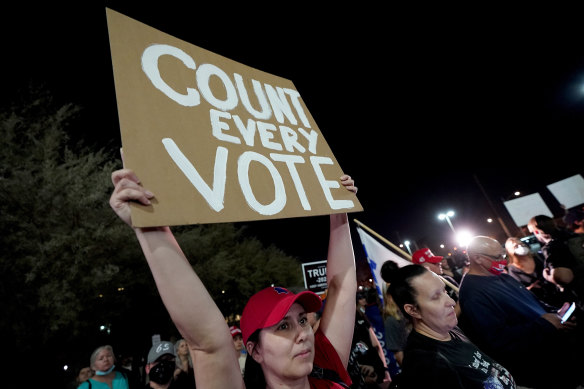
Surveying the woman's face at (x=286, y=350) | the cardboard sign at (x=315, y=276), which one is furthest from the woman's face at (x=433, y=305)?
the cardboard sign at (x=315, y=276)

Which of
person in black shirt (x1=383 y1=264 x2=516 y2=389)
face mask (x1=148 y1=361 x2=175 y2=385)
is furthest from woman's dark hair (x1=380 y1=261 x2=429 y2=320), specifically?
face mask (x1=148 y1=361 x2=175 y2=385)

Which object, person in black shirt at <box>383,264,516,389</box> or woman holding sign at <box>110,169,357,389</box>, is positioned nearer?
woman holding sign at <box>110,169,357,389</box>

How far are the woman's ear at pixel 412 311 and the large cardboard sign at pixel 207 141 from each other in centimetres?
115

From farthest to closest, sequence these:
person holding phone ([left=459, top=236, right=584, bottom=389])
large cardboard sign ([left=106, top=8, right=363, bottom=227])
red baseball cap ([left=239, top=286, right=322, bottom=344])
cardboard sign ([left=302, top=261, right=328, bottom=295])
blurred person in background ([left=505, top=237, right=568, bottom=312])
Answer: cardboard sign ([left=302, top=261, right=328, bottom=295]), blurred person in background ([left=505, top=237, right=568, bottom=312]), person holding phone ([left=459, top=236, right=584, bottom=389]), red baseball cap ([left=239, top=286, right=322, bottom=344]), large cardboard sign ([left=106, top=8, right=363, bottom=227])

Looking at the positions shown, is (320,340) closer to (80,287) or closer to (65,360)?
(80,287)

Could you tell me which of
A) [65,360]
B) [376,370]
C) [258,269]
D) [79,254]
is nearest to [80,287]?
[79,254]

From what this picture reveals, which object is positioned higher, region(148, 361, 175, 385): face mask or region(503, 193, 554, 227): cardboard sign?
region(503, 193, 554, 227): cardboard sign

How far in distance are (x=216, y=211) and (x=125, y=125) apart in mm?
574

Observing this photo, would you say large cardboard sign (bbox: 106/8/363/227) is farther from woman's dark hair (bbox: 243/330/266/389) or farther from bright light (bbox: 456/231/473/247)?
bright light (bbox: 456/231/473/247)

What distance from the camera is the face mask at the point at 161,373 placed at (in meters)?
4.11

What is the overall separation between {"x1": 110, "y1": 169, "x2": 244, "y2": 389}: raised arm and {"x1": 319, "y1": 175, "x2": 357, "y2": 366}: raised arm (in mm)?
897

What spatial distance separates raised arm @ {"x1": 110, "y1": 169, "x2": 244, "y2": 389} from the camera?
1.24 metres

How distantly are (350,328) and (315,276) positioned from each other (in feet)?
29.6

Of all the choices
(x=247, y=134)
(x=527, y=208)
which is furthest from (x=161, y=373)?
(x=527, y=208)
